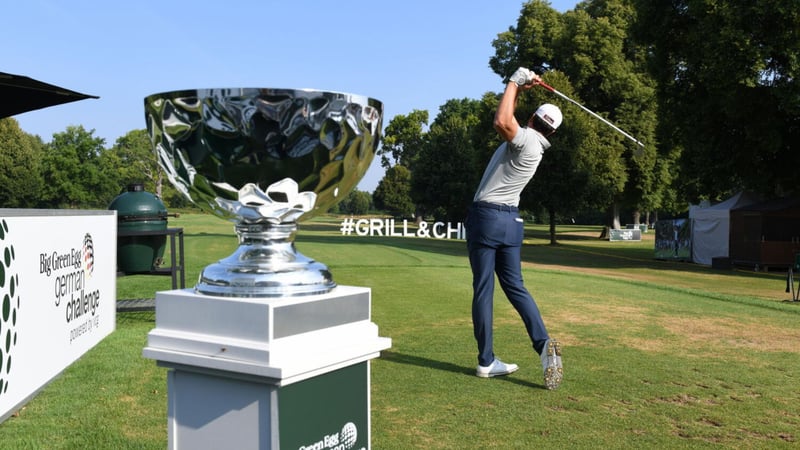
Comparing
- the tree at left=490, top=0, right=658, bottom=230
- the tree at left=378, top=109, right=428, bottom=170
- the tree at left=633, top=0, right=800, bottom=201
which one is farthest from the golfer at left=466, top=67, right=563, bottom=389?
the tree at left=378, top=109, right=428, bottom=170

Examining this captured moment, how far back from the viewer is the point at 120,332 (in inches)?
327

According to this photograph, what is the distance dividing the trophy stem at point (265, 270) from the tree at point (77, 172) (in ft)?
295

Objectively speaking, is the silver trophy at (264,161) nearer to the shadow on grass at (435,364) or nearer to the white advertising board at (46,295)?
the white advertising board at (46,295)

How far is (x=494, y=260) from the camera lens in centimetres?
550

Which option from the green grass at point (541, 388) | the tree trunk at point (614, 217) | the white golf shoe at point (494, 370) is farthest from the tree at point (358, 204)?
the white golf shoe at point (494, 370)

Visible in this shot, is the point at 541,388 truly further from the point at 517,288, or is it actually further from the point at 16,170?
the point at 16,170

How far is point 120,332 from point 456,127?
5384 cm

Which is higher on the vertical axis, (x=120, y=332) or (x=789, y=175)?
(x=789, y=175)

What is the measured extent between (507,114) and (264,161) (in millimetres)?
3098

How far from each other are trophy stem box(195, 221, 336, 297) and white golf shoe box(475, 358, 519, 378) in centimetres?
372

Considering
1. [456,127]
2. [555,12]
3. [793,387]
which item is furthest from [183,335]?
[456,127]

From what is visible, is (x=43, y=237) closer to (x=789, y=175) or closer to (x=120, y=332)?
(x=120, y=332)

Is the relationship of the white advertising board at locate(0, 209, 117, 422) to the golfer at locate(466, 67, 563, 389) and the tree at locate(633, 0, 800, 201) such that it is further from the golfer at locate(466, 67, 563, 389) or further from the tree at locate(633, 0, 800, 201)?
the tree at locate(633, 0, 800, 201)

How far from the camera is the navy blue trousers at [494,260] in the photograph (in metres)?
5.36
